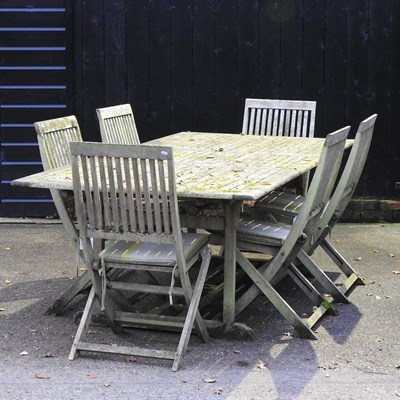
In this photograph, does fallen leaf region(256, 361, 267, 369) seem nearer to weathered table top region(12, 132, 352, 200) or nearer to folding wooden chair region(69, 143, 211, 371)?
folding wooden chair region(69, 143, 211, 371)

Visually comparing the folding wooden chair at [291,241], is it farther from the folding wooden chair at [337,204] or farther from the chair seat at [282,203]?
the chair seat at [282,203]

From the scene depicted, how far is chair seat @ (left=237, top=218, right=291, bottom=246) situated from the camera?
5.98 metres

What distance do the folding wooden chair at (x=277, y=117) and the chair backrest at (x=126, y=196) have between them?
9.63 ft

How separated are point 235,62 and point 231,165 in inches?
110

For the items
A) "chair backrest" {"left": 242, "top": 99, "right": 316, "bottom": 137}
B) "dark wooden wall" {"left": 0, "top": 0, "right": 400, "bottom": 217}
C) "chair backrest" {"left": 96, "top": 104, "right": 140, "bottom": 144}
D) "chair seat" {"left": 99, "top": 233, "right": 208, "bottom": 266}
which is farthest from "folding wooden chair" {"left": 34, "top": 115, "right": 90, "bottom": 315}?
"dark wooden wall" {"left": 0, "top": 0, "right": 400, "bottom": 217}

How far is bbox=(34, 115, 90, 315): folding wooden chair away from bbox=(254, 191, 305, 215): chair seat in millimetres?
1229

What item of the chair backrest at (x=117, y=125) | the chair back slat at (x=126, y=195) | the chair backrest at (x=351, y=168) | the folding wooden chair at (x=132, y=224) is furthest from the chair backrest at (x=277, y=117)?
the chair back slat at (x=126, y=195)

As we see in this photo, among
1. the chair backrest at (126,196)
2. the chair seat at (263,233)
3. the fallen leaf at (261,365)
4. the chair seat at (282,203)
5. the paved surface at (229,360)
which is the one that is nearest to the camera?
the paved surface at (229,360)

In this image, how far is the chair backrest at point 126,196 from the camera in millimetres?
5188

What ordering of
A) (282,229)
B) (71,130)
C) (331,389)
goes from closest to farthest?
(331,389) < (282,229) < (71,130)

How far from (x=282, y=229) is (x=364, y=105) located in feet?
9.90

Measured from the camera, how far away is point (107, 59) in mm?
8969

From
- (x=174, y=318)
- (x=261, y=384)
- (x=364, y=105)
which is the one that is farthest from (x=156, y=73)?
(x=261, y=384)

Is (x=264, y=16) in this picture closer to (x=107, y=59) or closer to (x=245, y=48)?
(x=245, y=48)
